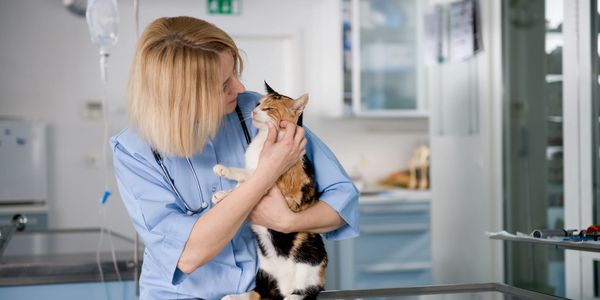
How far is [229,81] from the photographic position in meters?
1.35

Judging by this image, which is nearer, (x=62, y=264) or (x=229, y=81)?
(x=229, y=81)

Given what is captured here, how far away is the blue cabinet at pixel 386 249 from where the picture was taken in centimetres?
464

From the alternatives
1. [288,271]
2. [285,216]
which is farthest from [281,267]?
[285,216]

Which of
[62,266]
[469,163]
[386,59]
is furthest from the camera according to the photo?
[386,59]

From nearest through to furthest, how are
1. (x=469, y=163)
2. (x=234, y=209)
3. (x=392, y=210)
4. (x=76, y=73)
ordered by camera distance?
1. (x=234, y=209)
2. (x=469, y=163)
3. (x=392, y=210)
4. (x=76, y=73)

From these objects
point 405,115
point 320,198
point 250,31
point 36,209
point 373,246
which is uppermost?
point 250,31

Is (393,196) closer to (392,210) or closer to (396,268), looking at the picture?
(392,210)

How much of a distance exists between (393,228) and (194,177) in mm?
3452

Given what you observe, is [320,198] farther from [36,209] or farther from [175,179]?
[36,209]

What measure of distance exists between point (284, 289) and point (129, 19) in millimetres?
3993

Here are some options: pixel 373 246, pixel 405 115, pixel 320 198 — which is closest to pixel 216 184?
pixel 320 198

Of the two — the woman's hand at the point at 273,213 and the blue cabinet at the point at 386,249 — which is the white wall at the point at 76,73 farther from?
the woman's hand at the point at 273,213

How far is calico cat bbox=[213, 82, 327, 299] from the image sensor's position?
4.52ft

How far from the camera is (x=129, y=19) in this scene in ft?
16.4
